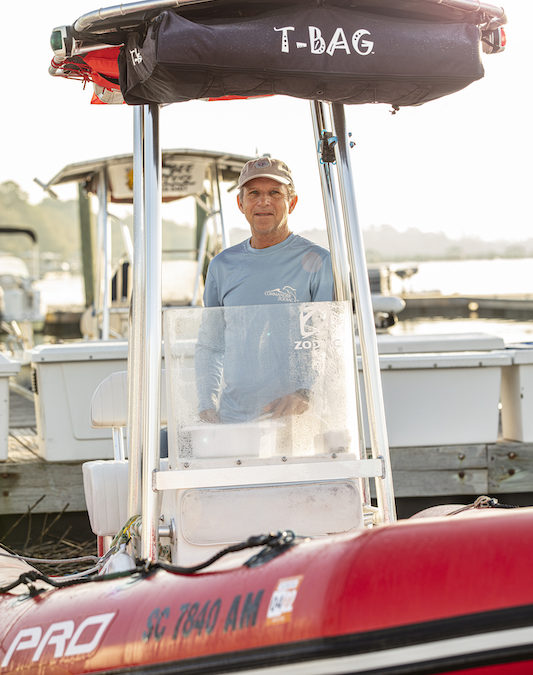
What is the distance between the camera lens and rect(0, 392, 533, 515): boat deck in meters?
5.35

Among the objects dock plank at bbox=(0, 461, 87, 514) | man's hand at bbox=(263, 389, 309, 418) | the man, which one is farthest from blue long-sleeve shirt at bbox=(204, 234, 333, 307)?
dock plank at bbox=(0, 461, 87, 514)

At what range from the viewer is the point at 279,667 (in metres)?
1.81

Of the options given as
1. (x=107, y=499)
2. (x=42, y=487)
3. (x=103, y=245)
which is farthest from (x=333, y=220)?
(x=103, y=245)

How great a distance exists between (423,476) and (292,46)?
11.4 ft

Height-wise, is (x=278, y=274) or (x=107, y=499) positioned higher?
(x=278, y=274)

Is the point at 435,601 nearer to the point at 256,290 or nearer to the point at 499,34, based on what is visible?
the point at 256,290

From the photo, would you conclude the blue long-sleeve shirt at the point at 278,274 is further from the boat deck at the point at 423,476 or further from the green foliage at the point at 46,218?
the green foliage at the point at 46,218

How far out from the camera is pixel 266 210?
3148 mm

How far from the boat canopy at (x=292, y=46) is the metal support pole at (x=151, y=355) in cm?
25

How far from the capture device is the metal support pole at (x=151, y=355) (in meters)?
2.54

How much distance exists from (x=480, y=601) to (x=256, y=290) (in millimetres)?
1517

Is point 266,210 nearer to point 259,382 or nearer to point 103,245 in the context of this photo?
point 259,382

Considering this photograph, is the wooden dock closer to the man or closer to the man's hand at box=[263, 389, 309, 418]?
the man

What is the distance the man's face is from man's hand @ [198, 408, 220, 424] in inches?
28.1
